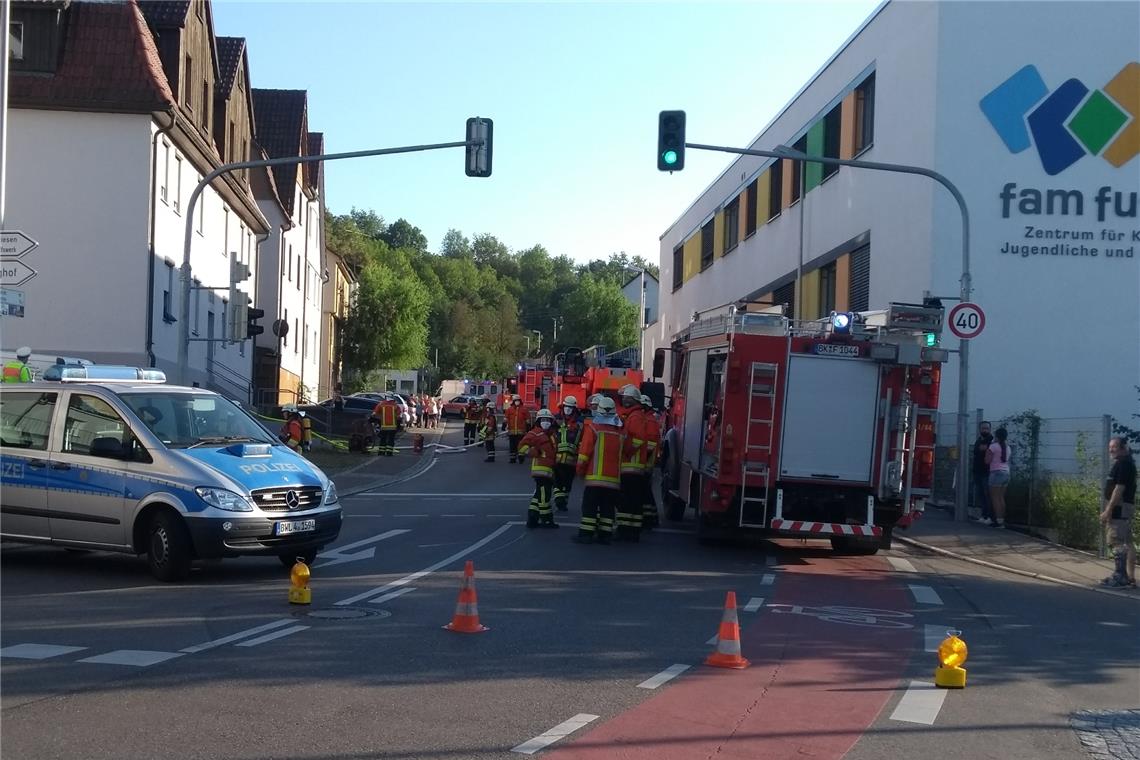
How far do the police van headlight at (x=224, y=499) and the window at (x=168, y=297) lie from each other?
22.2m

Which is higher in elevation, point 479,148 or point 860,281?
point 479,148

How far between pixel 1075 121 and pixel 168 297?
22.5 metres

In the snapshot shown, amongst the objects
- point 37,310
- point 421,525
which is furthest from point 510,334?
point 421,525

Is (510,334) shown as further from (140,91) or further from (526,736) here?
(526,736)

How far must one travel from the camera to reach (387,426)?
35938 mm

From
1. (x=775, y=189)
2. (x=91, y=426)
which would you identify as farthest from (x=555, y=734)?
(x=775, y=189)

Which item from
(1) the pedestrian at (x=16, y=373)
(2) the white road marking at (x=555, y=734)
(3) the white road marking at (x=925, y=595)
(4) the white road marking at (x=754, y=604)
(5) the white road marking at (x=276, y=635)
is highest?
(1) the pedestrian at (x=16, y=373)

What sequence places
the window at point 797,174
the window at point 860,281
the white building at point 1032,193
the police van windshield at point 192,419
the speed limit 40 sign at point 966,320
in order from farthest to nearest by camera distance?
1. the window at point 797,174
2. the window at point 860,281
3. the white building at point 1032,193
4. the speed limit 40 sign at point 966,320
5. the police van windshield at point 192,419

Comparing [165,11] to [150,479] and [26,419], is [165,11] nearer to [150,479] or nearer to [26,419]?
[26,419]

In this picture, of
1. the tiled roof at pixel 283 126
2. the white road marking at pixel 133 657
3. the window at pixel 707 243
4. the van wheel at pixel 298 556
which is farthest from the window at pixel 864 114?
the white road marking at pixel 133 657

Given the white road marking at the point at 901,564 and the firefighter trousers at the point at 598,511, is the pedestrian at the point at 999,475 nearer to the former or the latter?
the white road marking at the point at 901,564

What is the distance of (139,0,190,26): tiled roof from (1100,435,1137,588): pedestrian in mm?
26670

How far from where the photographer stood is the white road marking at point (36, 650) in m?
8.40

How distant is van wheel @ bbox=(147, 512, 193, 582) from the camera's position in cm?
1186
